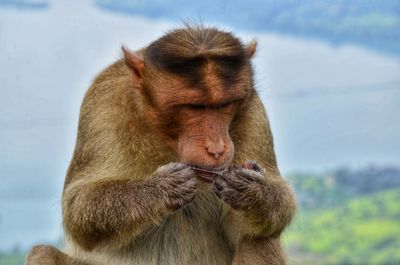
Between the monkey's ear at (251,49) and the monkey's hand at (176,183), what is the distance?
1160mm

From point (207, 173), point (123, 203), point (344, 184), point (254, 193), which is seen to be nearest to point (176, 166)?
point (207, 173)

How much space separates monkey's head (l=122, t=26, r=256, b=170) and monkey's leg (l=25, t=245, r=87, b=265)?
55.7 inches

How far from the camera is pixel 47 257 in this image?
26.7ft

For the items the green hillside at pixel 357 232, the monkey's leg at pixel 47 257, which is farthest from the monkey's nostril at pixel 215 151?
the green hillside at pixel 357 232

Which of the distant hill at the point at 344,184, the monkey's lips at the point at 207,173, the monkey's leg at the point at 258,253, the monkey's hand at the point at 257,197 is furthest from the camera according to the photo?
the distant hill at the point at 344,184

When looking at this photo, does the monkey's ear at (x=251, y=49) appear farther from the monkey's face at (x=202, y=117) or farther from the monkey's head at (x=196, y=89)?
the monkey's face at (x=202, y=117)

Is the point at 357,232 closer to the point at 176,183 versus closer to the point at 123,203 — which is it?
the point at 123,203

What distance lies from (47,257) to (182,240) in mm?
1100

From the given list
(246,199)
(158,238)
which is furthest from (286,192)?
(158,238)

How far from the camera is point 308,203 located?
48.8 feet

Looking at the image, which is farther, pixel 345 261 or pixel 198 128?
pixel 345 261

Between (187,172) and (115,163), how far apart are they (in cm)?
75

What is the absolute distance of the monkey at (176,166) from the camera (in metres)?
7.35

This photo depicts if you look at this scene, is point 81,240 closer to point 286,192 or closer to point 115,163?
point 115,163
